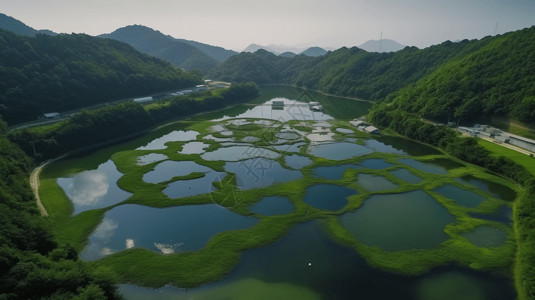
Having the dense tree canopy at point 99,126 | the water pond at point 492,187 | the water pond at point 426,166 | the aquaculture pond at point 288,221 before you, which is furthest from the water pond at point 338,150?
the dense tree canopy at point 99,126

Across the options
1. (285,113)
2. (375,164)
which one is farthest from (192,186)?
(285,113)

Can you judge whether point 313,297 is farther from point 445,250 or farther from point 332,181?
point 332,181

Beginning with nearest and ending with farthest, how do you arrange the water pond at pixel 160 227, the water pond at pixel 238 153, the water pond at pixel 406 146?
the water pond at pixel 160 227 < the water pond at pixel 238 153 < the water pond at pixel 406 146

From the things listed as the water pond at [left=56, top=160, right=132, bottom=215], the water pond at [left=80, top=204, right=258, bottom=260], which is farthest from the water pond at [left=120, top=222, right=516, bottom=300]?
the water pond at [left=56, top=160, right=132, bottom=215]

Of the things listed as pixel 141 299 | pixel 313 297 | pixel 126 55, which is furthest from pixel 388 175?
pixel 126 55

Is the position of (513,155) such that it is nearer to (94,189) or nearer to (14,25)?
(94,189)

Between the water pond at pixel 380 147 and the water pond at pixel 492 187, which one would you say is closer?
the water pond at pixel 492 187

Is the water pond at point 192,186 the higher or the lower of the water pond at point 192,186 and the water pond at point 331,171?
the lower

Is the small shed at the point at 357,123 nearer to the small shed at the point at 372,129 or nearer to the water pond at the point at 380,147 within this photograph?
the small shed at the point at 372,129
